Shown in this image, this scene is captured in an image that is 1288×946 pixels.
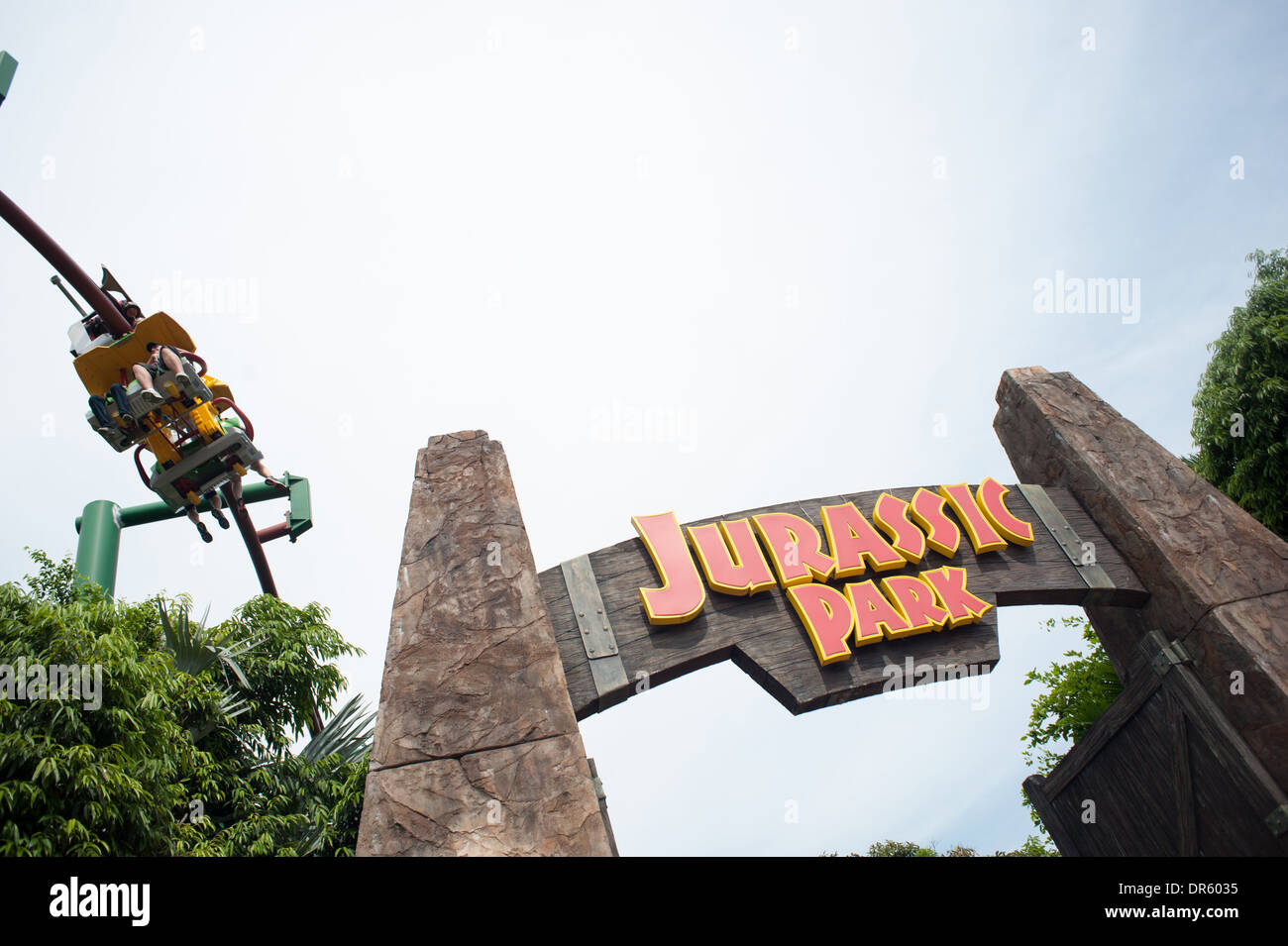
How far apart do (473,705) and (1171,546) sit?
510 centimetres

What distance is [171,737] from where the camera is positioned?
7211mm

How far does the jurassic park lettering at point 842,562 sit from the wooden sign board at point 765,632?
86 mm

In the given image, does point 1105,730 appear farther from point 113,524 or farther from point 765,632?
point 113,524

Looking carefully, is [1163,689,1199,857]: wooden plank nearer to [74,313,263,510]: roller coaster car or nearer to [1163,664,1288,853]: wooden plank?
[1163,664,1288,853]: wooden plank

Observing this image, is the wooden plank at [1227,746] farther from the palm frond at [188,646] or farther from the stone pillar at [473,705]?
the palm frond at [188,646]

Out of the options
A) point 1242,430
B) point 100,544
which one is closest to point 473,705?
point 100,544

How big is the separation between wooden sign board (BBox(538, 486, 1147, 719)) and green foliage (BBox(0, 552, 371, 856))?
3978 mm

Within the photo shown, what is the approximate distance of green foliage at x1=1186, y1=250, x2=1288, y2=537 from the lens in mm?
12117

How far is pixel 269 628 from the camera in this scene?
35.0ft

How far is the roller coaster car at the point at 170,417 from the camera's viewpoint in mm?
7691
